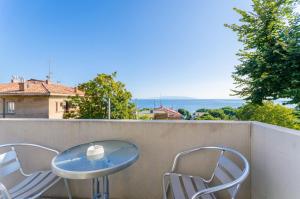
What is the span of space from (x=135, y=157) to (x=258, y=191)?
1173 millimetres

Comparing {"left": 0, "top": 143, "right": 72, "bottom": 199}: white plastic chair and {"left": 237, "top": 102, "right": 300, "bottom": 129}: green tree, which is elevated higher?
{"left": 237, "top": 102, "right": 300, "bottom": 129}: green tree

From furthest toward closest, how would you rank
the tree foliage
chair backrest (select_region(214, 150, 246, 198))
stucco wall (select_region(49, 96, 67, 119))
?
stucco wall (select_region(49, 96, 67, 119))
the tree foliage
chair backrest (select_region(214, 150, 246, 198))

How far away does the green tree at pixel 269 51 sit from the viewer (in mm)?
6848

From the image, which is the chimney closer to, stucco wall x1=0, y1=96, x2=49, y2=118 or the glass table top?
stucco wall x1=0, y1=96, x2=49, y2=118

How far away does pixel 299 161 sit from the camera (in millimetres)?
1207

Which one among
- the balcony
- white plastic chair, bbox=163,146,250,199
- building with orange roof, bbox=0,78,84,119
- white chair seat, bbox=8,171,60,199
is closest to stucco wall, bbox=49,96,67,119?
building with orange roof, bbox=0,78,84,119

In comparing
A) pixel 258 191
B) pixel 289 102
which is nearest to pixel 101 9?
pixel 289 102

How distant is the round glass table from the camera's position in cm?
133

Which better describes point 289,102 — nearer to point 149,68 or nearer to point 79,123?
point 79,123

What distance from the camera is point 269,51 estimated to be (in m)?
7.09

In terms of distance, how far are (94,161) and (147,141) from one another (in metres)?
0.72

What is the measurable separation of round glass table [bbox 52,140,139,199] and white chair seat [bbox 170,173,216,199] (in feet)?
1.40

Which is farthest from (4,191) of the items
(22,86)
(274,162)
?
(22,86)

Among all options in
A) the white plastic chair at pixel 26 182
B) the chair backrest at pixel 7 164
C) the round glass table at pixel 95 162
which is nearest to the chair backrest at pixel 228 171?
the round glass table at pixel 95 162
